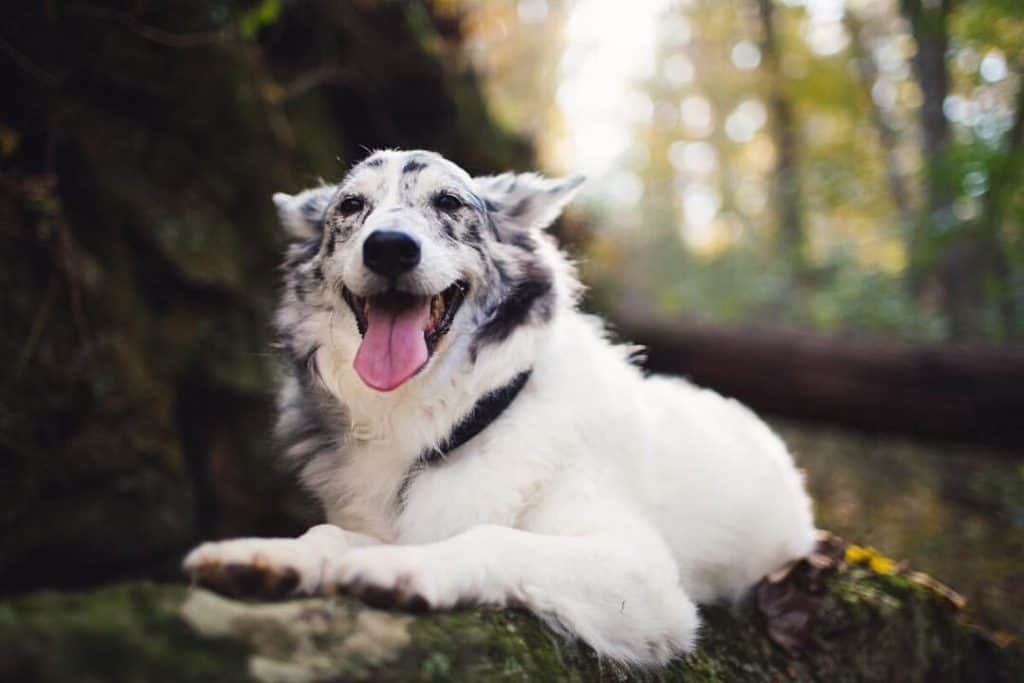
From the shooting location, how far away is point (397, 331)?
317 centimetres

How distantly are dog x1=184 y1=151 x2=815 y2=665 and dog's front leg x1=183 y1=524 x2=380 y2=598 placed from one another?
0.30 ft

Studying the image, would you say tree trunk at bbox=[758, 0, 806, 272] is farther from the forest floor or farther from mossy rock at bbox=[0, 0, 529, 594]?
mossy rock at bbox=[0, 0, 529, 594]

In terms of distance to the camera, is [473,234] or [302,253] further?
[302,253]

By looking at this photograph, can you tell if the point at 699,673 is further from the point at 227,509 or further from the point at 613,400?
the point at 227,509

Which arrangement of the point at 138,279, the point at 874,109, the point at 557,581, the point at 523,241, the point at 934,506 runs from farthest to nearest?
the point at 874,109 → the point at 934,506 → the point at 138,279 → the point at 523,241 → the point at 557,581

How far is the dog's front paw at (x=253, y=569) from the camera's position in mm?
2121

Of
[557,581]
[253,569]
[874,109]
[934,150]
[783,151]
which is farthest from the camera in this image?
[783,151]

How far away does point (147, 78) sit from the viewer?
5.90 metres

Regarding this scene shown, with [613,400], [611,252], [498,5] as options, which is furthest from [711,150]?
[613,400]

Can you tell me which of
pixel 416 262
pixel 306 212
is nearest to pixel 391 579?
pixel 416 262

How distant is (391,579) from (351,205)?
6.63 ft

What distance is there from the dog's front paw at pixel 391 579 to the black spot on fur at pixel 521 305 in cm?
133

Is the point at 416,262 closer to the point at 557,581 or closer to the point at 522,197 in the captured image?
the point at 522,197

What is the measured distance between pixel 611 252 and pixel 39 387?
10156mm
